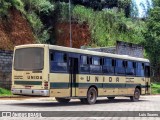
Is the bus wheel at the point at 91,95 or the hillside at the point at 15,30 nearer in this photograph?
the bus wheel at the point at 91,95

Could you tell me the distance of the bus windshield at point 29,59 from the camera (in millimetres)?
21328

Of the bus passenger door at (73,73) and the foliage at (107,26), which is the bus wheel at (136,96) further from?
the foliage at (107,26)

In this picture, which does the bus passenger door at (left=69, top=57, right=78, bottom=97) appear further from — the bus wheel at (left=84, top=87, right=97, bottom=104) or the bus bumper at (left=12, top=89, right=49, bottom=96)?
the bus bumper at (left=12, top=89, right=49, bottom=96)

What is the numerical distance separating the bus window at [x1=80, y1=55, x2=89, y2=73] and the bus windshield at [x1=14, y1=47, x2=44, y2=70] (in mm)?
3118

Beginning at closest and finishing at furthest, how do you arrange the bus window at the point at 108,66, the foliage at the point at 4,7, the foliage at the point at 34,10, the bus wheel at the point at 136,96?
the bus window at the point at 108,66
the bus wheel at the point at 136,96
the foliage at the point at 4,7
the foliage at the point at 34,10

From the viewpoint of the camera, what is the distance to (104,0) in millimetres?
66250

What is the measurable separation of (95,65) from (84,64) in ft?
3.84

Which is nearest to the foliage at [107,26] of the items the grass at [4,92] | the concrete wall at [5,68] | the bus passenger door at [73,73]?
the concrete wall at [5,68]

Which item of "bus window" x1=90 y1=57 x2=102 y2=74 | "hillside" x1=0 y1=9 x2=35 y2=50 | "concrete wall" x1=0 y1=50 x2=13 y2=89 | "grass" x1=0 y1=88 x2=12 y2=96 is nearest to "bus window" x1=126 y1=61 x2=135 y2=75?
"bus window" x1=90 y1=57 x2=102 y2=74

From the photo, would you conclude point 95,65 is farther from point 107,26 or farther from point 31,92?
point 107,26

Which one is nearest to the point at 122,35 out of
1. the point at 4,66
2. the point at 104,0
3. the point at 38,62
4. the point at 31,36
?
the point at 104,0

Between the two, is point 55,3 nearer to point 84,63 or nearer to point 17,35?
point 17,35

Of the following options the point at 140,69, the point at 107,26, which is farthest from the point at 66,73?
the point at 107,26

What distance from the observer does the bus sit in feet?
69.5
